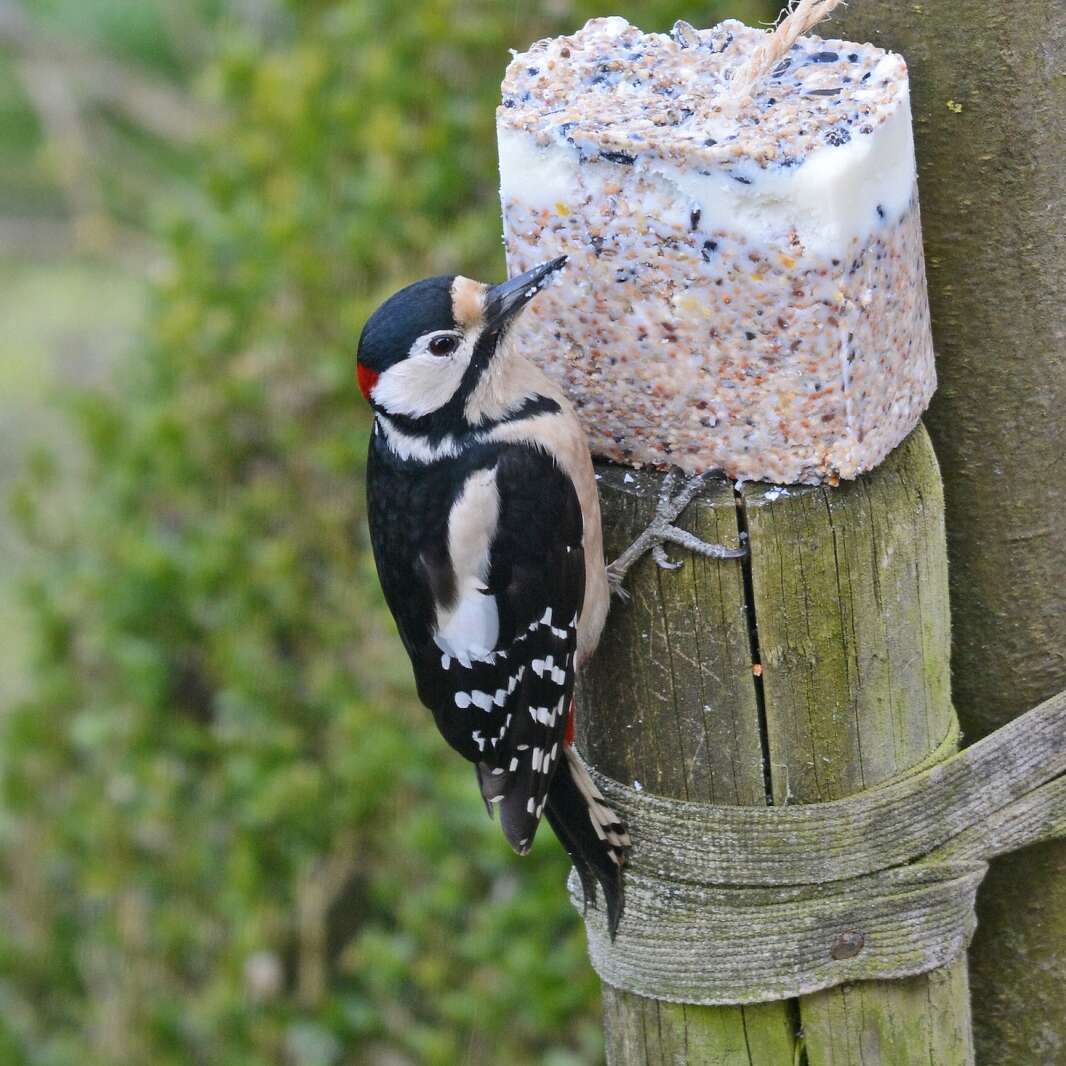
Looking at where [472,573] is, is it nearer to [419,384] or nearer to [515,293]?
[419,384]

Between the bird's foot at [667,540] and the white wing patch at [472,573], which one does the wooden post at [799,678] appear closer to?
the bird's foot at [667,540]

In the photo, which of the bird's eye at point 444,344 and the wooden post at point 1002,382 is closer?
Result: the wooden post at point 1002,382

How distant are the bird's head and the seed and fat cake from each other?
0.35 m

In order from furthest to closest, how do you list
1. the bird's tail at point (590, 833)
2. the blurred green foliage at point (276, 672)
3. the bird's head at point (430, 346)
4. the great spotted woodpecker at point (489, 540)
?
1. the blurred green foliage at point (276, 672)
2. the bird's head at point (430, 346)
3. the great spotted woodpecker at point (489, 540)
4. the bird's tail at point (590, 833)

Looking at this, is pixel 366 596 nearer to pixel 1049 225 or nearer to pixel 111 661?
pixel 111 661

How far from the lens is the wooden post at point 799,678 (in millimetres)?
2111

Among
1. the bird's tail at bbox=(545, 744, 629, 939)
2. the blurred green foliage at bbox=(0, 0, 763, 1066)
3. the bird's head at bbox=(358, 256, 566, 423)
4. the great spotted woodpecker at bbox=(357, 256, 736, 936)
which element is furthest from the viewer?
the blurred green foliage at bbox=(0, 0, 763, 1066)

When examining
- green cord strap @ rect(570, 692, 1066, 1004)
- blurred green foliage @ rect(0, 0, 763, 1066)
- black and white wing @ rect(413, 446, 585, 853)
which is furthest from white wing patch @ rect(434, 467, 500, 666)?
blurred green foliage @ rect(0, 0, 763, 1066)

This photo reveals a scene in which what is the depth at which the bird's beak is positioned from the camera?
7.20 feet

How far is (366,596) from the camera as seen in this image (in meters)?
4.27

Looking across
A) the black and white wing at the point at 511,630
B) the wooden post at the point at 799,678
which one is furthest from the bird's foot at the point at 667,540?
the black and white wing at the point at 511,630

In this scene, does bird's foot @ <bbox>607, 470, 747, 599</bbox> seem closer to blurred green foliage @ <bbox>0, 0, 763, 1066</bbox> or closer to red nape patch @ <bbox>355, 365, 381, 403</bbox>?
red nape patch @ <bbox>355, 365, 381, 403</bbox>

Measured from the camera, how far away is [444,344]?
8.77ft

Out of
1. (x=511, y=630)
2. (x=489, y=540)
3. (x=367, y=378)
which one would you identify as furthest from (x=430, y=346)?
(x=511, y=630)
